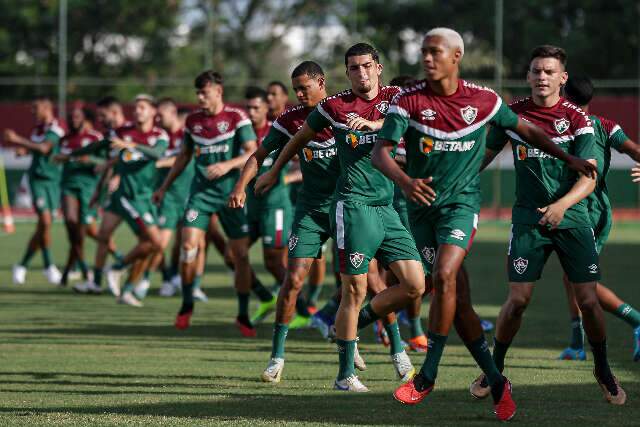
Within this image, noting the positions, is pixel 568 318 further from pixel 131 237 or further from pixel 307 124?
pixel 131 237

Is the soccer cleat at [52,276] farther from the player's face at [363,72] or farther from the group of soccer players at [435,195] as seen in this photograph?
the player's face at [363,72]

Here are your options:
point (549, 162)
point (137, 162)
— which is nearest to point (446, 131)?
point (549, 162)

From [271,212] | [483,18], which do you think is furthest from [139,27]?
[271,212]

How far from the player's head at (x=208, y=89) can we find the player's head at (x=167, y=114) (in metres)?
4.10

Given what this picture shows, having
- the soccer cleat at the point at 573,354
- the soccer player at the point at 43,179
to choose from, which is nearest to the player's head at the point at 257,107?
the soccer cleat at the point at 573,354

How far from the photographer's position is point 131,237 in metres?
28.2

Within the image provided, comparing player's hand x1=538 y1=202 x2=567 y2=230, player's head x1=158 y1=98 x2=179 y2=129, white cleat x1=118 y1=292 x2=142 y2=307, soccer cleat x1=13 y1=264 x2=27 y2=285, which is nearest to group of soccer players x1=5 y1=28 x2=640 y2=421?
player's hand x1=538 y1=202 x2=567 y2=230

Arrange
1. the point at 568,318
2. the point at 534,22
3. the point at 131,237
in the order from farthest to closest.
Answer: the point at 534,22 < the point at 131,237 < the point at 568,318

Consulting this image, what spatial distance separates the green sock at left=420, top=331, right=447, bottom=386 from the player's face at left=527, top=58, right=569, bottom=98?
1892mm

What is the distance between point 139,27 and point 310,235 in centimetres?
3538

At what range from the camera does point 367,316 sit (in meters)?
9.16

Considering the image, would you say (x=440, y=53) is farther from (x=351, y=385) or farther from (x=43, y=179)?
(x=43, y=179)

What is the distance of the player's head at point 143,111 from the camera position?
50.8 feet

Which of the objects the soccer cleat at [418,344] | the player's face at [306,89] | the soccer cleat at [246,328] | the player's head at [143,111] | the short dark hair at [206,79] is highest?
the player's face at [306,89]
